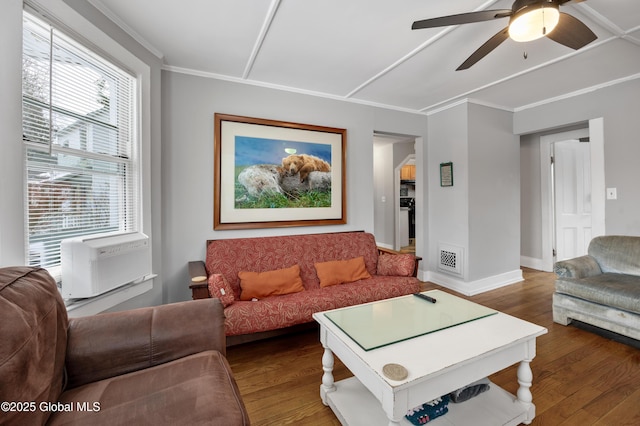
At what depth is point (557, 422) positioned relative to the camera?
4.63ft

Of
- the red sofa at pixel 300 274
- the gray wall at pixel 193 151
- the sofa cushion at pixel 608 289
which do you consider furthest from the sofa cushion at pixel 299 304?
the sofa cushion at pixel 608 289

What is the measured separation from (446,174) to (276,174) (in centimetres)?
230

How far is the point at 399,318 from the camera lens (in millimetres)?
1615

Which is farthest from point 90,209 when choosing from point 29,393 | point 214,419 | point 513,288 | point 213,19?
point 513,288

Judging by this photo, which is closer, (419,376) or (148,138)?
(419,376)

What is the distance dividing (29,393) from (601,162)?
4.67 metres

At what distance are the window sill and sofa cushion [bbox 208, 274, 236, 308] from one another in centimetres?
54

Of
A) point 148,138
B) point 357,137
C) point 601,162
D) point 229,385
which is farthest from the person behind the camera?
point 357,137

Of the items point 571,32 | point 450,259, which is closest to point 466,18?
point 571,32

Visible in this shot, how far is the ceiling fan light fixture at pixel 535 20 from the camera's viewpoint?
1353 millimetres

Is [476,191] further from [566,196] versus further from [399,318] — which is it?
[399,318]

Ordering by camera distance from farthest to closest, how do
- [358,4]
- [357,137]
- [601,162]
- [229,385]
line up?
[357,137] → [601,162] → [358,4] → [229,385]

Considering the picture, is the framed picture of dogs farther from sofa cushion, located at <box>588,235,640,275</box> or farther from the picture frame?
sofa cushion, located at <box>588,235,640,275</box>

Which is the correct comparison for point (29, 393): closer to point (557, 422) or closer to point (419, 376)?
point (419, 376)
